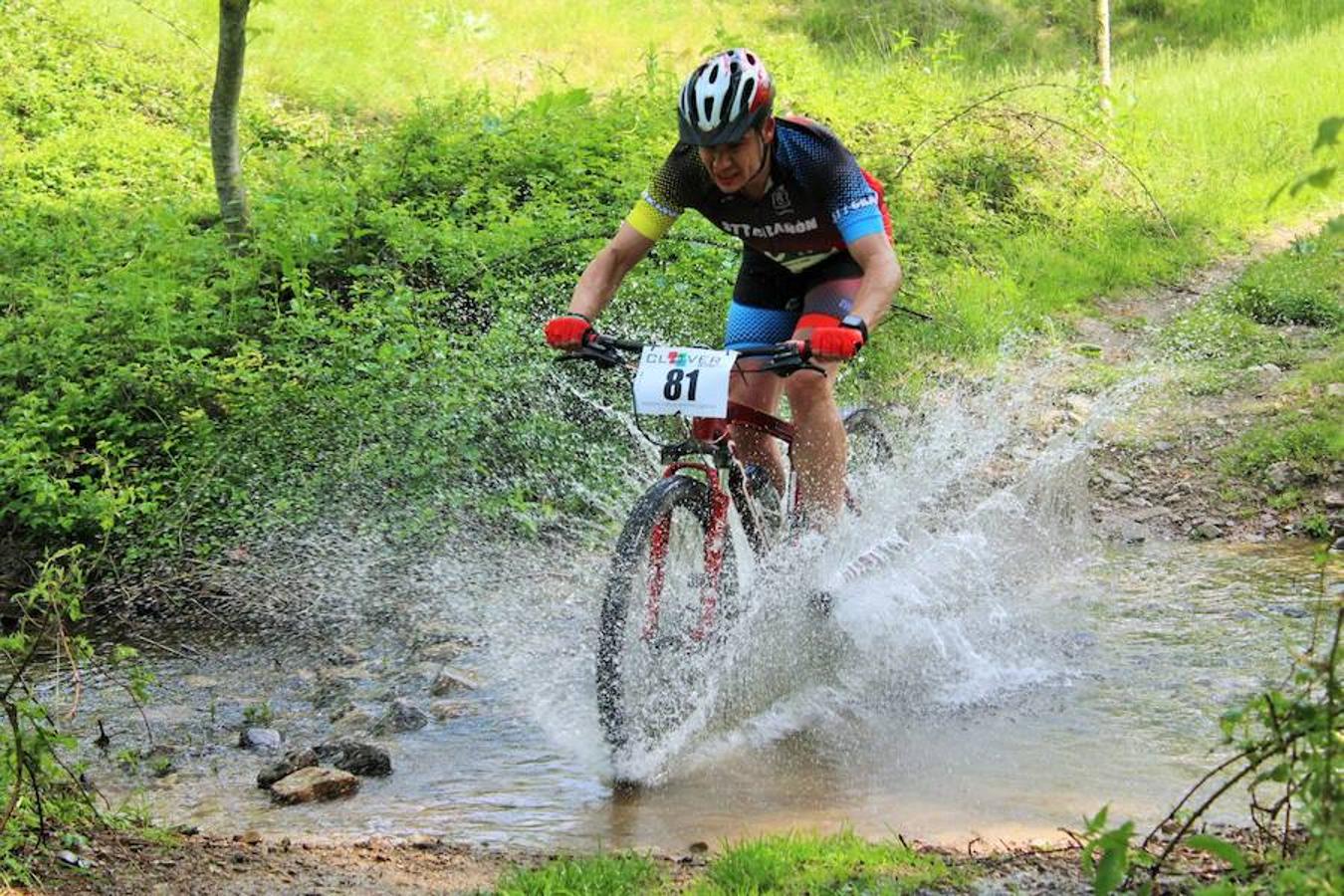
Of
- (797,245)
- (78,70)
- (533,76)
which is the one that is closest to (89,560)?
(797,245)

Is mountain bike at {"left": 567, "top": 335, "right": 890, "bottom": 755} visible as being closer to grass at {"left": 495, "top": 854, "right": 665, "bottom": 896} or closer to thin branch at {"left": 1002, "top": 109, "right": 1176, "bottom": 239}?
grass at {"left": 495, "top": 854, "right": 665, "bottom": 896}

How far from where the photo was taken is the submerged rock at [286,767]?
474 centimetres

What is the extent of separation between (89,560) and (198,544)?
1.55 ft

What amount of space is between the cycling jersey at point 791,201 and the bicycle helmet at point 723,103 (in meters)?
0.30

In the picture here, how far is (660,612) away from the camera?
4.79 meters

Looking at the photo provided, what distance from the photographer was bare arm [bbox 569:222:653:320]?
5336 millimetres

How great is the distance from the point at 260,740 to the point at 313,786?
681mm

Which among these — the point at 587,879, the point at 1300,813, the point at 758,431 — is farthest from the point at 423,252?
the point at 1300,813

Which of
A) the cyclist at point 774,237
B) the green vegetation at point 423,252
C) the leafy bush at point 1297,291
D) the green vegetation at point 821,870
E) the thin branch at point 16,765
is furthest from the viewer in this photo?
the leafy bush at point 1297,291

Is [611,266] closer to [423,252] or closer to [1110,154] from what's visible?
[423,252]

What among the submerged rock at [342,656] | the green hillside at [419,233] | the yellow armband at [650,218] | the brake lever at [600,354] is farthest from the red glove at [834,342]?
the green hillside at [419,233]

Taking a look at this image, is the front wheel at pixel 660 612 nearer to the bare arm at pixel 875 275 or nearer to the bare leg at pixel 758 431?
the bare leg at pixel 758 431

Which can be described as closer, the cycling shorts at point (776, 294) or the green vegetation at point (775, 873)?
the green vegetation at point (775, 873)

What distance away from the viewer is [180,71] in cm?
1356
